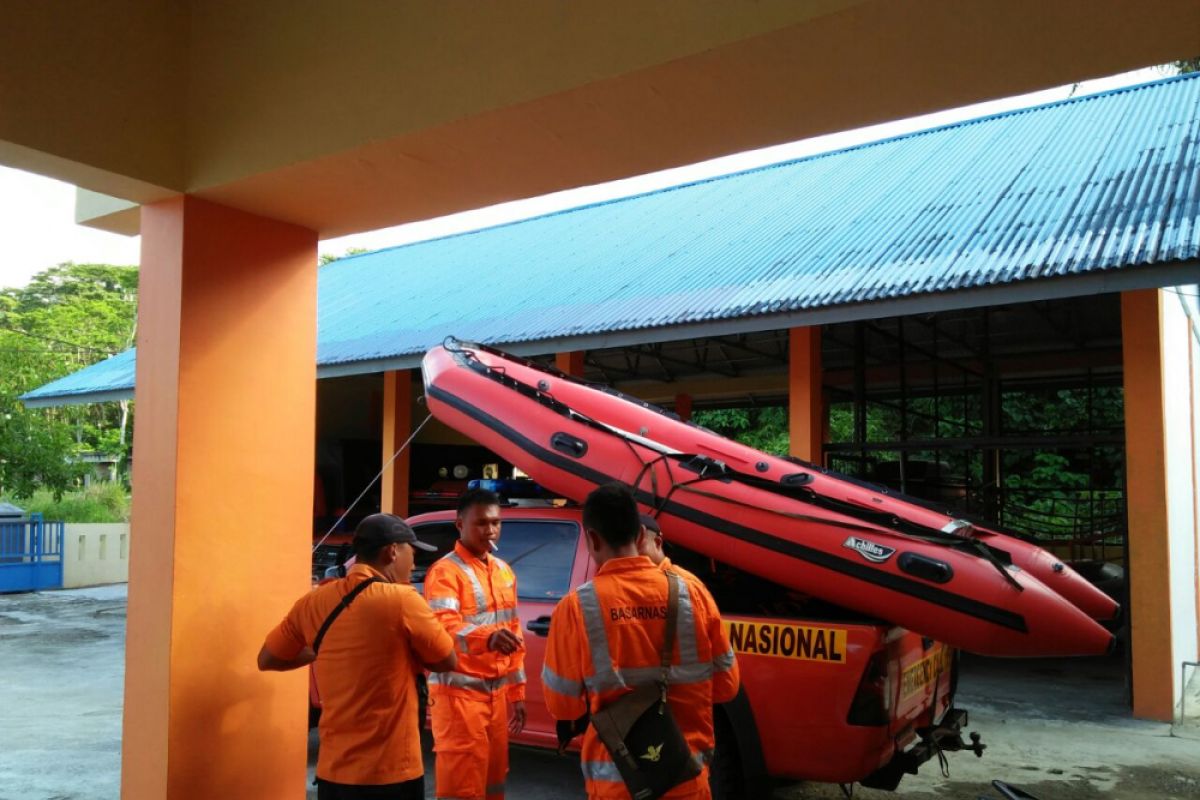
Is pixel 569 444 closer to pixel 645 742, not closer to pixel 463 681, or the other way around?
pixel 463 681

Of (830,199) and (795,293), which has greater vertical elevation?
(830,199)

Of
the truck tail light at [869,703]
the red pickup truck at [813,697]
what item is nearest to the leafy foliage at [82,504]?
the red pickup truck at [813,697]

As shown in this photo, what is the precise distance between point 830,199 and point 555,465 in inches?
303

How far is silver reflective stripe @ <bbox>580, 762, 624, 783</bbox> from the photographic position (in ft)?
9.22

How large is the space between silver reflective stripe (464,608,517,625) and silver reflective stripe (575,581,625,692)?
1391 mm

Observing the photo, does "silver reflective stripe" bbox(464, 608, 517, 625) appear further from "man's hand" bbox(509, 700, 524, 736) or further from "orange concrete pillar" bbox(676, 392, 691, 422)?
"orange concrete pillar" bbox(676, 392, 691, 422)

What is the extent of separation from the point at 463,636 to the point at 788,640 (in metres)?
1.64

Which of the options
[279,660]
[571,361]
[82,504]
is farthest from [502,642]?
[82,504]

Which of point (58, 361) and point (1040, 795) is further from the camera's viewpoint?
point (58, 361)

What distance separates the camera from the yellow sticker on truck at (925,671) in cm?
479

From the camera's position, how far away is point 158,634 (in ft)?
12.0

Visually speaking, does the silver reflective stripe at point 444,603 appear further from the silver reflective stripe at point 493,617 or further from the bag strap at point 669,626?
the bag strap at point 669,626

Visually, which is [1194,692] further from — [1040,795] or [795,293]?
[795,293]

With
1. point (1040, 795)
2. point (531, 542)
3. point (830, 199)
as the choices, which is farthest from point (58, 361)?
point (1040, 795)
